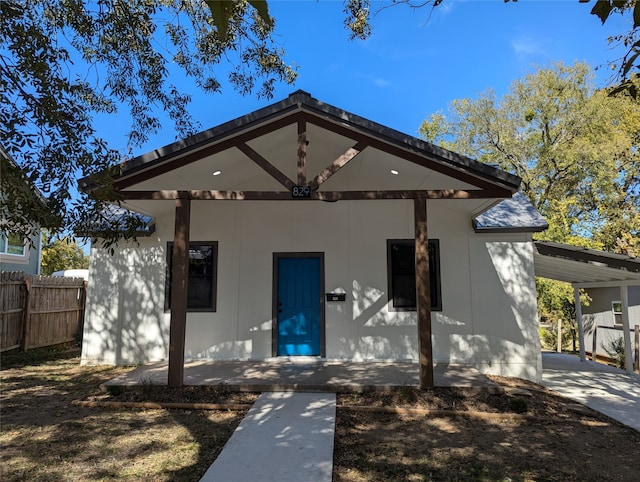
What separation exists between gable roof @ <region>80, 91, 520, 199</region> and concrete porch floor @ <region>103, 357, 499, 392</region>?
2.82 meters

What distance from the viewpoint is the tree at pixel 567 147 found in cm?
1833

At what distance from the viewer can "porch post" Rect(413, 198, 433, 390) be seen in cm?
589

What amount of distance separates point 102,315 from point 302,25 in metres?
6.48

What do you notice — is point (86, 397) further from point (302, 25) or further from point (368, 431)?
point (302, 25)

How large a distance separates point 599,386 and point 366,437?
535 centimetres

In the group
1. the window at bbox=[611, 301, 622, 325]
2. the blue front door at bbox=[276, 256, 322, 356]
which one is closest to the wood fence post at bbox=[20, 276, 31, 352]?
the blue front door at bbox=[276, 256, 322, 356]

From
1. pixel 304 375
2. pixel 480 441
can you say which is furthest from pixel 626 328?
pixel 304 375

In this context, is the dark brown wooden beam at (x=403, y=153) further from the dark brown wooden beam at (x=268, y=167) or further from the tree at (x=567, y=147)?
the tree at (x=567, y=147)

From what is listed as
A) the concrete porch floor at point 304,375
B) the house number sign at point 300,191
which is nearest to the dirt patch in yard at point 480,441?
the concrete porch floor at point 304,375

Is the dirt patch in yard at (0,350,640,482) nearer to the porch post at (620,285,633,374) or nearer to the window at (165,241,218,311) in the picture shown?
the window at (165,241,218,311)

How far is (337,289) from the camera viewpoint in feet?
26.4

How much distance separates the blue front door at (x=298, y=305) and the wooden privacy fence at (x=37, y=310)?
5902 mm

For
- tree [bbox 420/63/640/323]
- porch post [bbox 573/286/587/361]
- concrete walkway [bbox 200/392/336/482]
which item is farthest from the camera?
tree [bbox 420/63/640/323]

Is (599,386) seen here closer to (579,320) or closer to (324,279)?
(579,320)
